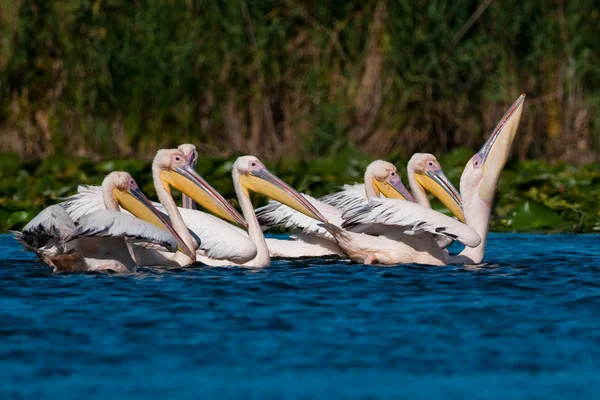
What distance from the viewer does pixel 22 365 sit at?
15.3 ft

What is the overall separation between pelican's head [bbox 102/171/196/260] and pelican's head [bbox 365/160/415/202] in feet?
5.32

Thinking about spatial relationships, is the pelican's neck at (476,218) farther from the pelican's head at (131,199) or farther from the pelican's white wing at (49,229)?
the pelican's white wing at (49,229)

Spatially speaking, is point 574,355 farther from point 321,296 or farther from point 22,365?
point 22,365

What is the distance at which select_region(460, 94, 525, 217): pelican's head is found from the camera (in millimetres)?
8047

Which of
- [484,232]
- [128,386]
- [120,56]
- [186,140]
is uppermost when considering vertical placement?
[120,56]

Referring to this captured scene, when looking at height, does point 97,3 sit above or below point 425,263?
above

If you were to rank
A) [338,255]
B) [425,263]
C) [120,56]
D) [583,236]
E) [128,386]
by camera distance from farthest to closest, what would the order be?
1. [120,56]
2. [583,236]
3. [338,255]
4. [425,263]
5. [128,386]

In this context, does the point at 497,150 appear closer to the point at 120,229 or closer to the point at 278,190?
the point at 278,190

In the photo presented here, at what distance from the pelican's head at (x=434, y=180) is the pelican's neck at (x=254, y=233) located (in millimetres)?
1307

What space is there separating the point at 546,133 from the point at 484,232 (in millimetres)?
5876

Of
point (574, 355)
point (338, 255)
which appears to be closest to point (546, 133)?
point (338, 255)

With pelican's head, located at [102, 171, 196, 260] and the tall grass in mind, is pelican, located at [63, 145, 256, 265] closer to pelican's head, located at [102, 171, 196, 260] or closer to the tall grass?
pelican's head, located at [102, 171, 196, 260]

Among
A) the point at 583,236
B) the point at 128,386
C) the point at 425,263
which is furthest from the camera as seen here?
the point at 583,236

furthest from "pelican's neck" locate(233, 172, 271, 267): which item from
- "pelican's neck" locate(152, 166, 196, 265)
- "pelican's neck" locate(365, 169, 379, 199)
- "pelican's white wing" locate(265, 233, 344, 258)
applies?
"pelican's neck" locate(365, 169, 379, 199)
